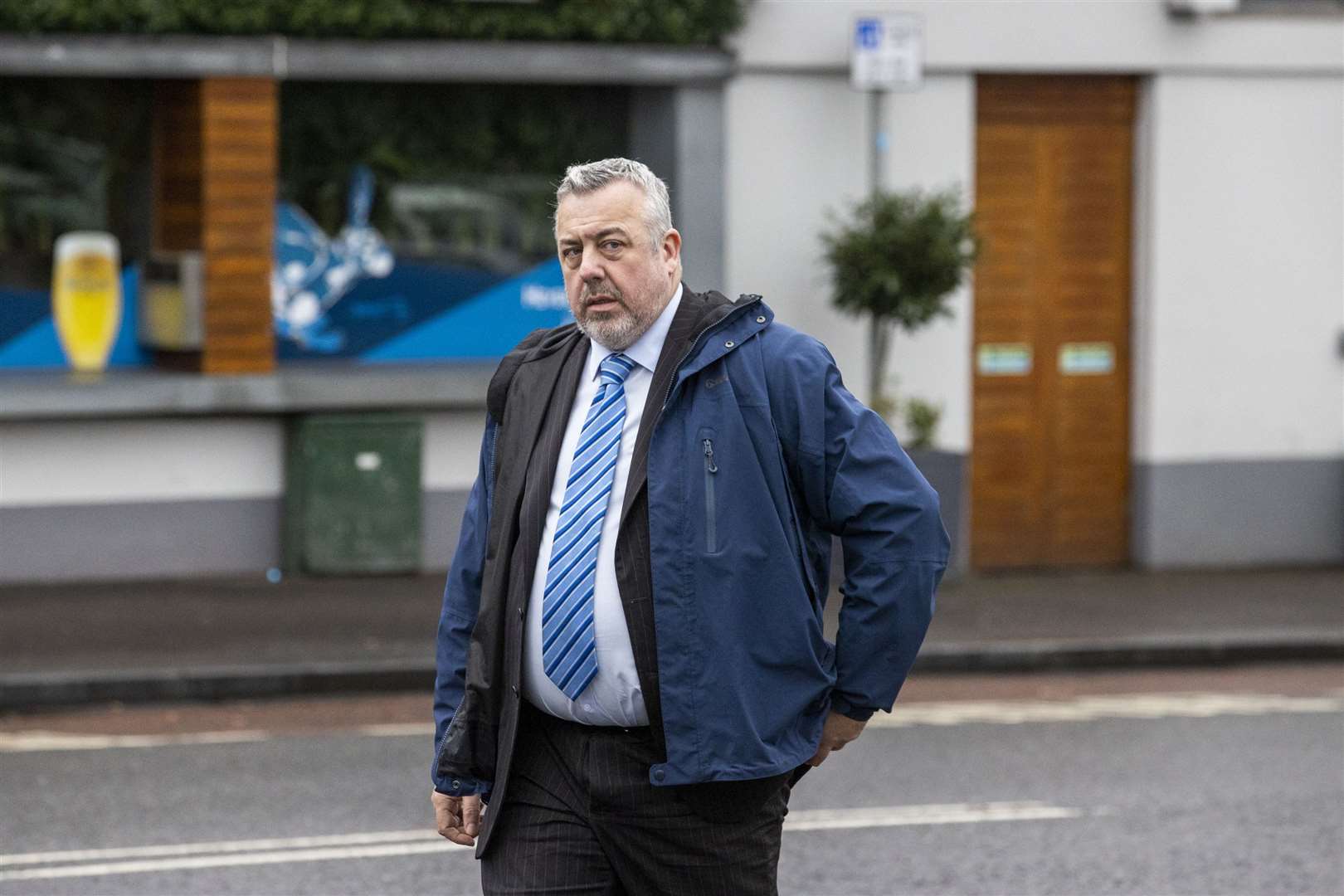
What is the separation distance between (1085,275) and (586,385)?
10261 mm

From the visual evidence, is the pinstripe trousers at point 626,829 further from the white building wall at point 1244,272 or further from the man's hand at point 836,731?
the white building wall at point 1244,272

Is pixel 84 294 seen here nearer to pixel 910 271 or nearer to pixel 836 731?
pixel 910 271

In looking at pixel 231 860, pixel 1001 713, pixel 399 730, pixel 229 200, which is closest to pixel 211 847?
pixel 231 860

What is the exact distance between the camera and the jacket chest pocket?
357 centimetres

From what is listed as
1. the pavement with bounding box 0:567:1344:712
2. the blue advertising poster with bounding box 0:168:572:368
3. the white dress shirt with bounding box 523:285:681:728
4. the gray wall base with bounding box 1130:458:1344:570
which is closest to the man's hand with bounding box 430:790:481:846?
the white dress shirt with bounding box 523:285:681:728

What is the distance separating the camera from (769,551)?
3.61 metres

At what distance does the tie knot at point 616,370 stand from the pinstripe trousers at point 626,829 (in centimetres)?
60

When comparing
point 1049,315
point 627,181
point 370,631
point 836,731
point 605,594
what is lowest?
point 370,631

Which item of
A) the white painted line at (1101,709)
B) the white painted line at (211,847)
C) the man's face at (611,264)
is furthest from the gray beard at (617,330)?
the white painted line at (1101,709)

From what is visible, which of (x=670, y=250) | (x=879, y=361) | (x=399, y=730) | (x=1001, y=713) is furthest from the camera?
(x=879, y=361)

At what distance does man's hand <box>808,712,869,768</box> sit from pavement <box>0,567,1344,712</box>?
21.0 ft

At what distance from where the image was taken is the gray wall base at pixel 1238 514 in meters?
13.8

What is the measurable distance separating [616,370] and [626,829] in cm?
78

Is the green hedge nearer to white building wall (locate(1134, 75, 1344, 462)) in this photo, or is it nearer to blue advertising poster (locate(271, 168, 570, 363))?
blue advertising poster (locate(271, 168, 570, 363))
